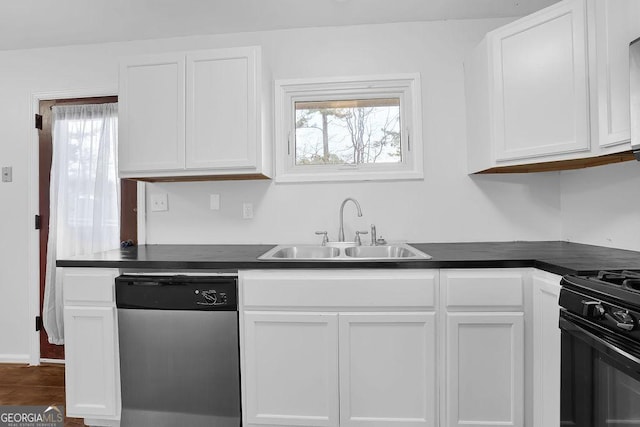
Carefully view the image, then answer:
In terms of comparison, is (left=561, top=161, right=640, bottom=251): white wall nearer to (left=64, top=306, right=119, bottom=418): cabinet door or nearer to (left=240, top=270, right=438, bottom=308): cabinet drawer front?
(left=240, top=270, right=438, bottom=308): cabinet drawer front

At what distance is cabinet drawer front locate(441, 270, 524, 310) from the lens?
1618 mm

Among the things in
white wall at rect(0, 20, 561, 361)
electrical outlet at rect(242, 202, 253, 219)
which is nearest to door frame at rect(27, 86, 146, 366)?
white wall at rect(0, 20, 561, 361)

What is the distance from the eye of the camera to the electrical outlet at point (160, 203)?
246 cm

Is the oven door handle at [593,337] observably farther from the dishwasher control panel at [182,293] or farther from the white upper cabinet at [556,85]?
the dishwasher control panel at [182,293]

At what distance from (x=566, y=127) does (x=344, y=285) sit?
129 cm

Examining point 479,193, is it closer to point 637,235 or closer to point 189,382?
point 637,235

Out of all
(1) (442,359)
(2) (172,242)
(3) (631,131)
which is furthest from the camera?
Result: (2) (172,242)

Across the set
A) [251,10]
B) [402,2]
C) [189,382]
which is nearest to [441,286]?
[189,382]

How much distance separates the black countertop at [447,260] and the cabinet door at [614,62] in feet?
1.72

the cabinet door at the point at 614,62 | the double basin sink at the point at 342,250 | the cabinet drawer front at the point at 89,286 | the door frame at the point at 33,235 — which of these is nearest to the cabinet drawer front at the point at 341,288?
the double basin sink at the point at 342,250

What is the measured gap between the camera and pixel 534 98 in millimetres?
1788

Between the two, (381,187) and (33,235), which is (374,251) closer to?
(381,187)

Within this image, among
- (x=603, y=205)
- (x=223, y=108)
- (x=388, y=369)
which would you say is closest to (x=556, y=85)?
(x=603, y=205)

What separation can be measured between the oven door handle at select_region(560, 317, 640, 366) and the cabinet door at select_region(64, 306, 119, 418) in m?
1.95
